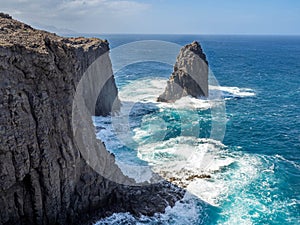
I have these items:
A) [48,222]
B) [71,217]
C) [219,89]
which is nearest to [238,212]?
[71,217]

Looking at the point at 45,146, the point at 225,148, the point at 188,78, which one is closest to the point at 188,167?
the point at 225,148

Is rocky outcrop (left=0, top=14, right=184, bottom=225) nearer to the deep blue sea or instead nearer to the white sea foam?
the white sea foam

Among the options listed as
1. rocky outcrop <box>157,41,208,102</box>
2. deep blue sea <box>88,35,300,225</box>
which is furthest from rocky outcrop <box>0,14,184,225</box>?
rocky outcrop <box>157,41,208,102</box>

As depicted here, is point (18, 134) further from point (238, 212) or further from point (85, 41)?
point (85, 41)

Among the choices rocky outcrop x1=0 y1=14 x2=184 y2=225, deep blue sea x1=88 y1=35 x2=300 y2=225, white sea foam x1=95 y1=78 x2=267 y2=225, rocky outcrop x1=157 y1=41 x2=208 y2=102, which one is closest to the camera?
rocky outcrop x1=0 y1=14 x2=184 y2=225

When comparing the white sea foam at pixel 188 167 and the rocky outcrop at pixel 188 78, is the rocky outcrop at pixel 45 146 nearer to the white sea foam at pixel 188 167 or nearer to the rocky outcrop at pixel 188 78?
the white sea foam at pixel 188 167

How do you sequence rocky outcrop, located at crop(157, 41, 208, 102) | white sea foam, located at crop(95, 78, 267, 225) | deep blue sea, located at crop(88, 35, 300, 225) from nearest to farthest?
1. white sea foam, located at crop(95, 78, 267, 225)
2. deep blue sea, located at crop(88, 35, 300, 225)
3. rocky outcrop, located at crop(157, 41, 208, 102)
